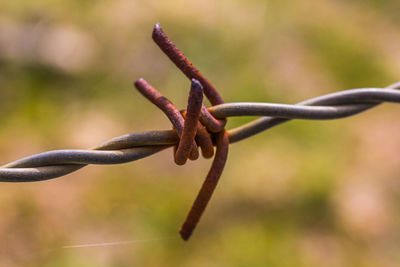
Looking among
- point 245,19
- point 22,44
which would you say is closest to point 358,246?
point 245,19

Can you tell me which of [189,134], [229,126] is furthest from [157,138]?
[229,126]

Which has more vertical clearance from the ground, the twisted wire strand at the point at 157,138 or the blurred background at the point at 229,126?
the twisted wire strand at the point at 157,138

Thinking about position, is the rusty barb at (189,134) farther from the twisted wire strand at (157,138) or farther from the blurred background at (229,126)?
the blurred background at (229,126)

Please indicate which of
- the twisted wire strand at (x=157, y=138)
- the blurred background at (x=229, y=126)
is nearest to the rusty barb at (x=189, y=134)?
the twisted wire strand at (x=157, y=138)

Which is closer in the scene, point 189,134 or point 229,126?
point 189,134

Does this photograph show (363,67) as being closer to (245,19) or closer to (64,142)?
(245,19)

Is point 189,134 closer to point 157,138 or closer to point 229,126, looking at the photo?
point 157,138

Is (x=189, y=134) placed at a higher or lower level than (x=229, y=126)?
higher
